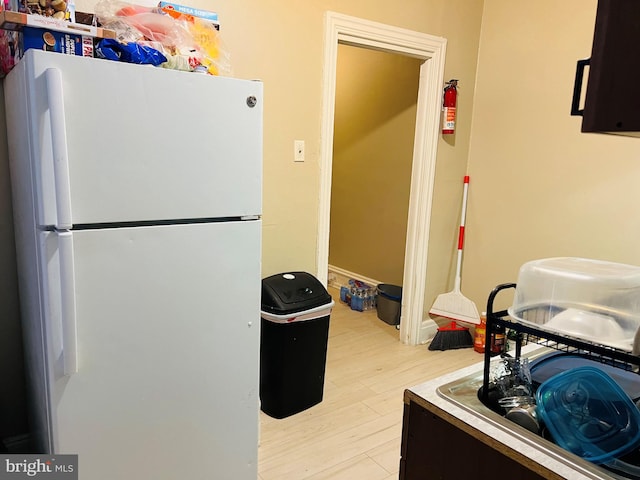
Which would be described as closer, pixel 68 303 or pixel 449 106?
pixel 68 303

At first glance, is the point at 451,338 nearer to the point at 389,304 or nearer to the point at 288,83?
the point at 389,304

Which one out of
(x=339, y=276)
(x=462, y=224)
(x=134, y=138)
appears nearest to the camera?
(x=134, y=138)

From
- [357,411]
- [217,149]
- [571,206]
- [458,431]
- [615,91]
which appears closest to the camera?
[615,91]

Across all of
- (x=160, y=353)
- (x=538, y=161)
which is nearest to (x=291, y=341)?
(x=160, y=353)

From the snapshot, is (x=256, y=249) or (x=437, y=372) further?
(x=437, y=372)

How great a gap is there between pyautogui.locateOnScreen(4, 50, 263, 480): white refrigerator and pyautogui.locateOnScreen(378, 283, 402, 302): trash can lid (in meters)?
2.15

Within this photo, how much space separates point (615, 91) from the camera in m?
0.56

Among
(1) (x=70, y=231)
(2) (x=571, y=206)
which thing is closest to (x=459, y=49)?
(2) (x=571, y=206)

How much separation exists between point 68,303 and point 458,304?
2634 millimetres

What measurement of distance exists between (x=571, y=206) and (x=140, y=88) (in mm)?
2579

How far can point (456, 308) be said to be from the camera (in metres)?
3.21

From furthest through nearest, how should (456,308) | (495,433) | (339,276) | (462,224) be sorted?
(339,276)
(462,224)
(456,308)
(495,433)

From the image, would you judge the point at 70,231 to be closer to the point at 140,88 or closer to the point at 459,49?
the point at 140,88

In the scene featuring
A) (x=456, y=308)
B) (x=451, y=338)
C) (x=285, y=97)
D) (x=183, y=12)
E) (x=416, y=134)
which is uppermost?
(x=183, y=12)
